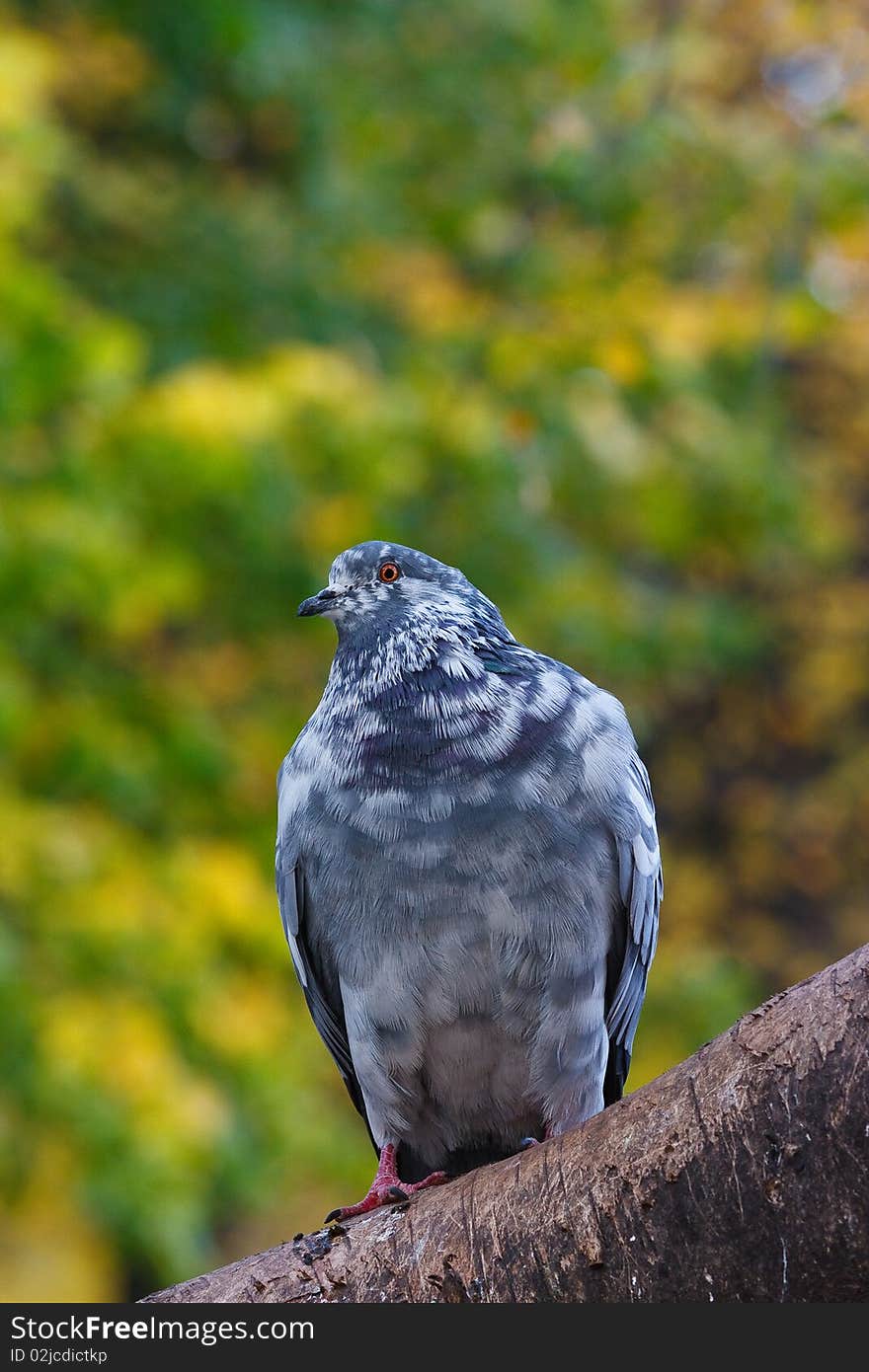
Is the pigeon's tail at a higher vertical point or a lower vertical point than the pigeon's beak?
lower

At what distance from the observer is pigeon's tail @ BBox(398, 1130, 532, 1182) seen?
302 cm

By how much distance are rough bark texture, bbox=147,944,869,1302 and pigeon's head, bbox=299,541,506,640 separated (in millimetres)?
1070

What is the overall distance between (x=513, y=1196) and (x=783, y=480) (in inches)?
222

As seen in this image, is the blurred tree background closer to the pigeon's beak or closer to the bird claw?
the pigeon's beak

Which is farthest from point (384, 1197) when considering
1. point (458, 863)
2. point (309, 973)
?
point (309, 973)

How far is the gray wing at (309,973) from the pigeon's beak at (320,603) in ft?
1.50

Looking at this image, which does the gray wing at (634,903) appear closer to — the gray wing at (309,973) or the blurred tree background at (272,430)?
the gray wing at (309,973)

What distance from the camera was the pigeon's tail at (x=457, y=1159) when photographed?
9.89ft

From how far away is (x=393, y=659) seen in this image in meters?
2.79

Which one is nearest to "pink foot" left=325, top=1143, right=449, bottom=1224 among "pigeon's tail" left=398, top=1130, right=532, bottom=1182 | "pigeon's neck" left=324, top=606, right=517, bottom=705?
"pigeon's tail" left=398, top=1130, right=532, bottom=1182

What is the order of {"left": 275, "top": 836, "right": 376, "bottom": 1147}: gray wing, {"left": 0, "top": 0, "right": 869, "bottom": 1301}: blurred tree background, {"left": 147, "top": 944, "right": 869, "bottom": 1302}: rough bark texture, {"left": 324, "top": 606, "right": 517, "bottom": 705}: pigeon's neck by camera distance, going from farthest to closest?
{"left": 0, "top": 0, "right": 869, "bottom": 1301}: blurred tree background, {"left": 275, "top": 836, "right": 376, "bottom": 1147}: gray wing, {"left": 324, "top": 606, "right": 517, "bottom": 705}: pigeon's neck, {"left": 147, "top": 944, "right": 869, "bottom": 1302}: rough bark texture

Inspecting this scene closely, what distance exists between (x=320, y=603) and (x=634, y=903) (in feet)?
2.76

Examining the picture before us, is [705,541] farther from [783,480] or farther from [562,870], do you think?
[562,870]

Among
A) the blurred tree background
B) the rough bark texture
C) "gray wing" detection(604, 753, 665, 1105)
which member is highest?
the blurred tree background
